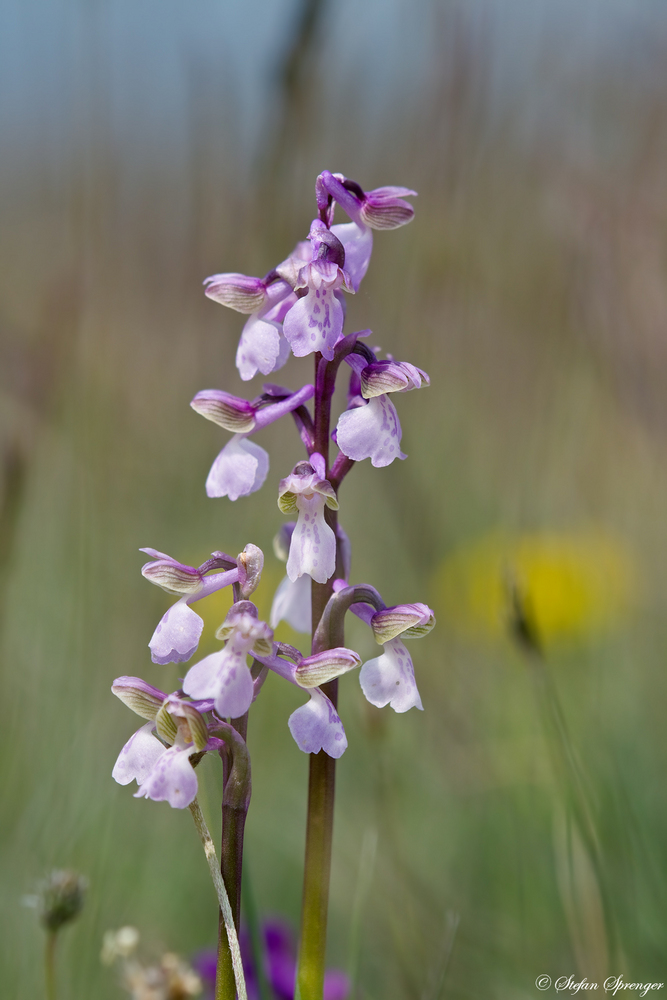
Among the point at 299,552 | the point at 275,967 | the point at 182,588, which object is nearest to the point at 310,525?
the point at 299,552

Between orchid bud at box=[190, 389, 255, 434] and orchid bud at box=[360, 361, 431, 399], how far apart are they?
4.5 inches

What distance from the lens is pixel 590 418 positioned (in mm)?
2934

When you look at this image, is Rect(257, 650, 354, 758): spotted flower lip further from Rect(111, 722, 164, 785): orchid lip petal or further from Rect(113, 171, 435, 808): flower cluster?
Rect(111, 722, 164, 785): orchid lip petal

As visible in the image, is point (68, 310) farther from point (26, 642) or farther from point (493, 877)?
point (493, 877)

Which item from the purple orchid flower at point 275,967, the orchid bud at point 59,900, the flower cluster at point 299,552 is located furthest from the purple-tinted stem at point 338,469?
the purple orchid flower at point 275,967

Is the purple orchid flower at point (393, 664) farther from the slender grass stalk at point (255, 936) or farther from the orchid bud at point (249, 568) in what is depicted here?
the slender grass stalk at point (255, 936)

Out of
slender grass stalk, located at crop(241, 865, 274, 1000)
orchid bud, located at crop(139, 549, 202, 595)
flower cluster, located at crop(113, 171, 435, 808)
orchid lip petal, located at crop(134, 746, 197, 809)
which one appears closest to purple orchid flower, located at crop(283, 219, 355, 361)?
flower cluster, located at crop(113, 171, 435, 808)

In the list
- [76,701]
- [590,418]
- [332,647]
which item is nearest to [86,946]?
[76,701]

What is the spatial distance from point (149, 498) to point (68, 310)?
114 cm

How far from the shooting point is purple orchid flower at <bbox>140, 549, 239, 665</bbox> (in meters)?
0.71

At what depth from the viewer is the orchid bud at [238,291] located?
771 millimetres

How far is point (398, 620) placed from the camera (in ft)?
2.35

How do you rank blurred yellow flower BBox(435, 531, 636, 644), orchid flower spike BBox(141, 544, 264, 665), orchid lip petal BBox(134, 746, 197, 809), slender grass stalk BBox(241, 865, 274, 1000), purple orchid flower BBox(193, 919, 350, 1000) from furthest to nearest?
1. blurred yellow flower BBox(435, 531, 636, 644)
2. purple orchid flower BBox(193, 919, 350, 1000)
3. slender grass stalk BBox(241, 865, 274, 1000)
4. orchid flower spike BBox(141, 544, 264, 665)
5. orchid lip petal BBox(134, 746, 197, 809)

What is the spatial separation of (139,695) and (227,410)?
266mm
